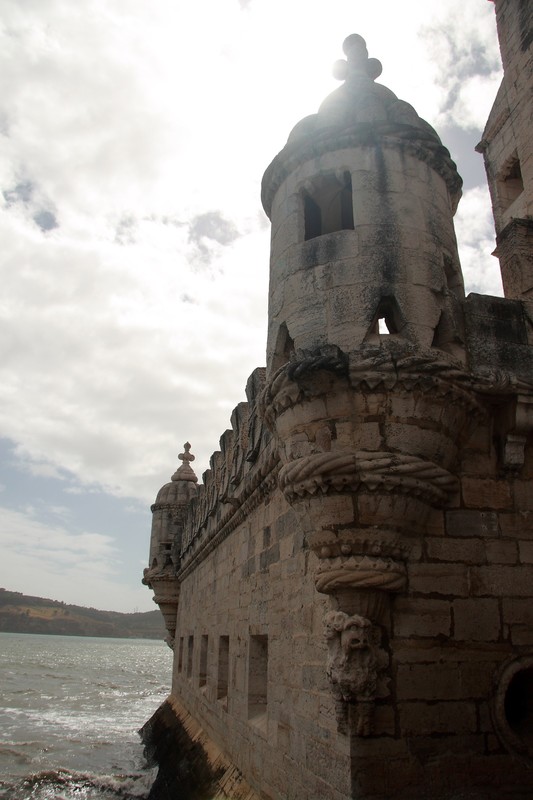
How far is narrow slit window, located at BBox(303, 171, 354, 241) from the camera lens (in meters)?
6.02

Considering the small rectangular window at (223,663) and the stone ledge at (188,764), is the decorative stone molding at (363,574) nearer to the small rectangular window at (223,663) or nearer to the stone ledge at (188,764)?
the stone ledge at (188,764)

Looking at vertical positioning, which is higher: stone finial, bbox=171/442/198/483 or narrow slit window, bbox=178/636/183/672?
stone finial, bbox=171/442/198/483

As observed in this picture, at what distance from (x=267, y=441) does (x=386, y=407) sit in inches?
86.6

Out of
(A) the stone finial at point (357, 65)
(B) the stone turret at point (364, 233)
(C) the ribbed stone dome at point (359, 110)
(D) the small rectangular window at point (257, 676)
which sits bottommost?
(D) the small rectangular window at point (257, 676)

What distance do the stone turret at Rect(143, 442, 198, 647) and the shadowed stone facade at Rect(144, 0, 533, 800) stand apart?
1200 cm

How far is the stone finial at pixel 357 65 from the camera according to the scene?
6.25 meters

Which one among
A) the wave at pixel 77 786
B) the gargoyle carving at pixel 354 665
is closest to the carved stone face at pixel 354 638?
the gargoyle carving at pixel 354 665

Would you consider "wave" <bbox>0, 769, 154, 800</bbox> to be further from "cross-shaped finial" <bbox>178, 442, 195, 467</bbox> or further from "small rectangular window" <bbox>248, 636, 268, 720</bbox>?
"cross-shaped finial" <bbox>178, 442, 195, 467</bbox>

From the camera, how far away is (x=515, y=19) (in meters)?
8.29

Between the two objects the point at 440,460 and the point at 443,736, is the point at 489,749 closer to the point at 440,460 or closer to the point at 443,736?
the point at 443,736

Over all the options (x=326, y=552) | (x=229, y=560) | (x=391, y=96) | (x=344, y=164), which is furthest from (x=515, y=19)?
(x=229, y=560)

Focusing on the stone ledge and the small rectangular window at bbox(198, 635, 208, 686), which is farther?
the small rectangular window at bbox(198, 635, 208, 686)

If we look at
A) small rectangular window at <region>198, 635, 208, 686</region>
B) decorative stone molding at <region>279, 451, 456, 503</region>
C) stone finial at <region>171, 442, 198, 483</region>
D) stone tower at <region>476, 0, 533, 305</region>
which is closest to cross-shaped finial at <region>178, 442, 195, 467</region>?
stone finial at <region>171, 442, 198, 483</region>

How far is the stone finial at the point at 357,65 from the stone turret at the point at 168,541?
559 inches
